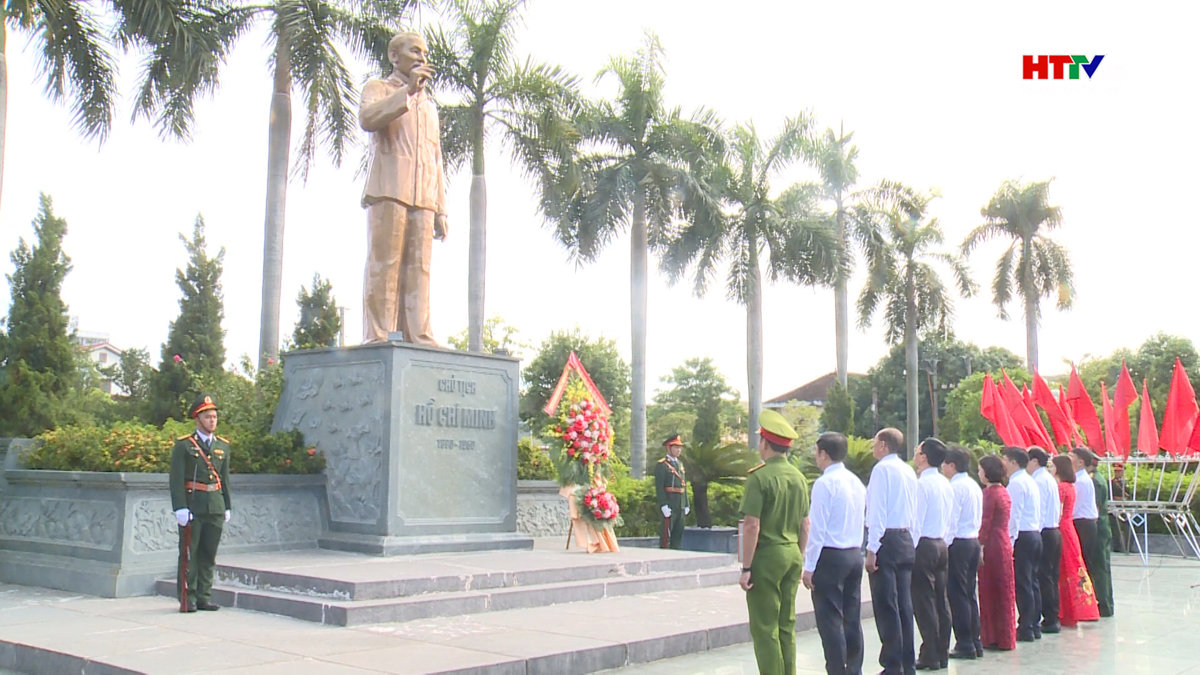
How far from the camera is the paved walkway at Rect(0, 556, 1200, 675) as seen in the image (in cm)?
636

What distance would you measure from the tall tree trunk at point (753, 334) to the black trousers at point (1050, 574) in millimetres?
16919

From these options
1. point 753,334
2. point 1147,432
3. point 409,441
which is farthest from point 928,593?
point 753,334

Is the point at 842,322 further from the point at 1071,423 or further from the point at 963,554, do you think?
the point at 963,554

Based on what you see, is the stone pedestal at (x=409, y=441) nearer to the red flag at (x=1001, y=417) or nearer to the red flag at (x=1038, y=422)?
the red flag at (x=1001, y=417)

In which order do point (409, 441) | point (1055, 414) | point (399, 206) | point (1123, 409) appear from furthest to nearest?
point (1055, 414)
point (1123, 409)
point (399, 206)
point (409, 441)

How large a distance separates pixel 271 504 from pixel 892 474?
21.9 feet

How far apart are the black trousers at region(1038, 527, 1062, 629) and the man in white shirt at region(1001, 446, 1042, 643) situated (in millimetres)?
259

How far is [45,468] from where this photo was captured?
10.8 m

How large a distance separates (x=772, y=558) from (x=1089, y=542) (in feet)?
19.9

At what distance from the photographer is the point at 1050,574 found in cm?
911

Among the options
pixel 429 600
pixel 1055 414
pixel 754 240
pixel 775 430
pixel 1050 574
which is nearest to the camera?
pixel 775 430

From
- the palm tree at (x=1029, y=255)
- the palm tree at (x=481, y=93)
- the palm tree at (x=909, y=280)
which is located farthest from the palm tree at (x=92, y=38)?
the palm tree at (x=1029, y=255)

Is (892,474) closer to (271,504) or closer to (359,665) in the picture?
(359,665)

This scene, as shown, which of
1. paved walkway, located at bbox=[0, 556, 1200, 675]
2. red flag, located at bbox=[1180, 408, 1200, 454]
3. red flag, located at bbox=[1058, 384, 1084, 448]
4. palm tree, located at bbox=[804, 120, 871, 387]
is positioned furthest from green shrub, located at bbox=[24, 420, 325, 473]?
palm tree, located at bbox=[804, 120, 871, 387]
